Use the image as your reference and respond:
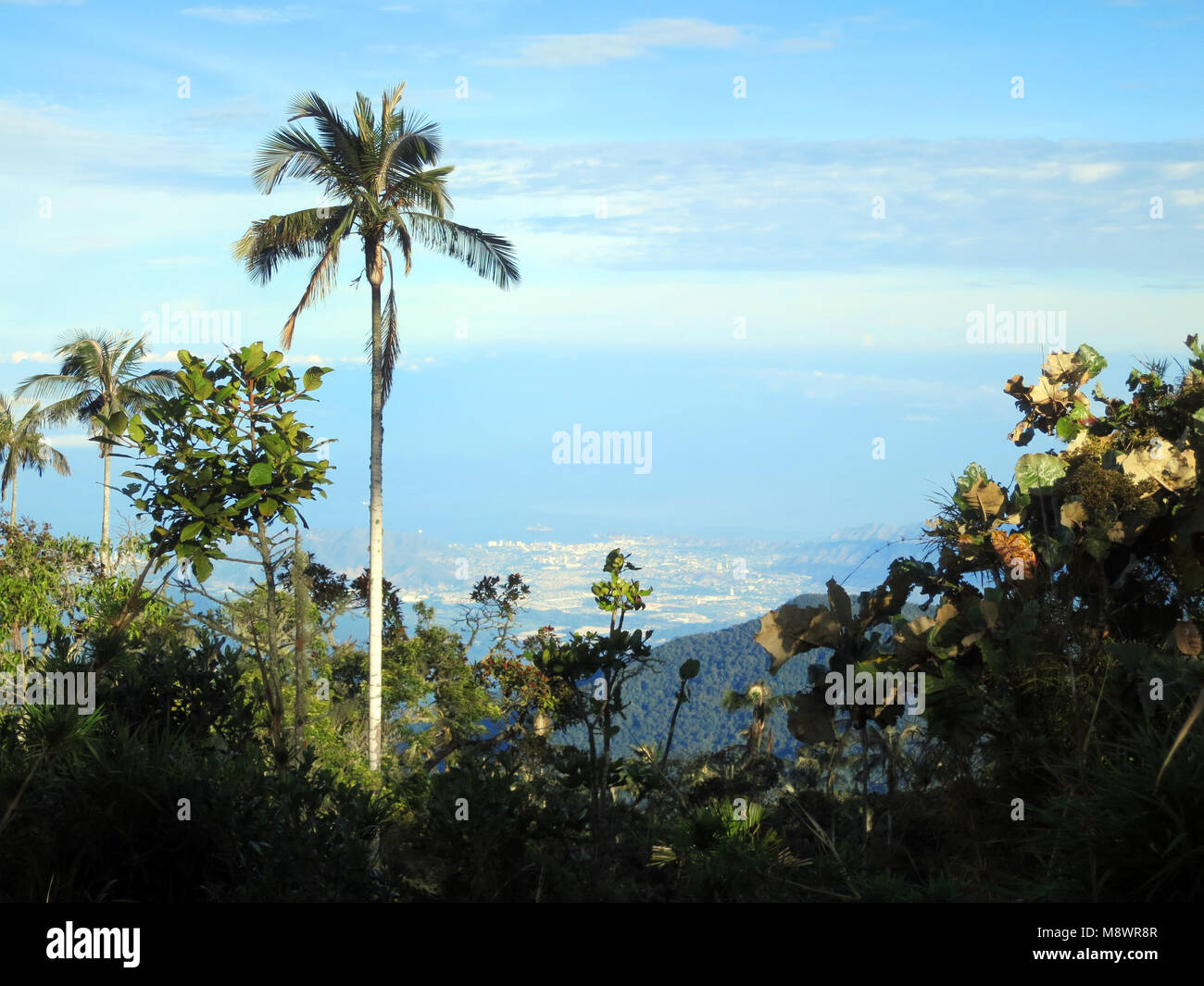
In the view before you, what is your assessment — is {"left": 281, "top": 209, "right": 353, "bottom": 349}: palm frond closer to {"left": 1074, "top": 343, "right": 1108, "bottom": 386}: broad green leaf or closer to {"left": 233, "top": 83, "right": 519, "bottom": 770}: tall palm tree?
{"left": 233, "top": 83, "right": 519, "bottom": 770}: tall palm tree

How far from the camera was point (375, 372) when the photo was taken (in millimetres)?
21547

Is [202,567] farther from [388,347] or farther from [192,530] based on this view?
[388,347]

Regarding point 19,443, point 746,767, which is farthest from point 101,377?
point 746,767

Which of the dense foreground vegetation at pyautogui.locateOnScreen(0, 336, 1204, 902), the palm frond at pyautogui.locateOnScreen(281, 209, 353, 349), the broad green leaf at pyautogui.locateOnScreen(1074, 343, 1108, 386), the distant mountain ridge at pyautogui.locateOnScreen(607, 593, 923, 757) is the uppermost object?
the palm frond at pyautogui.locateOnScreen(281, 209, 353, 349)

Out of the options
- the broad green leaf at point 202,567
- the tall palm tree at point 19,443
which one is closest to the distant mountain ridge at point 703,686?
the tall palm tree at point 19,443

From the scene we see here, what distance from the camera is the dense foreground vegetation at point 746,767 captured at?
15.9 feet

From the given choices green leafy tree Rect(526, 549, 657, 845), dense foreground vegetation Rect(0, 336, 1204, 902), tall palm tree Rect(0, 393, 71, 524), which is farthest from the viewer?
tall palm tree Rect(0, 393, 71, 524)

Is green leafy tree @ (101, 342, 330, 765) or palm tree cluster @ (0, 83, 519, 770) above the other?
palm tree cluster @ (0, 83, 519, 770)

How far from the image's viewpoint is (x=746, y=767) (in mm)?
11891

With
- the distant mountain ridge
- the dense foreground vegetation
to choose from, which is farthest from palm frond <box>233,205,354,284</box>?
the distant mountain ridge

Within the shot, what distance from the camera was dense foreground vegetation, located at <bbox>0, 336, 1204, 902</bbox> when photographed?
484 centimetres

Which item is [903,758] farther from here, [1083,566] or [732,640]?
[732,640]
